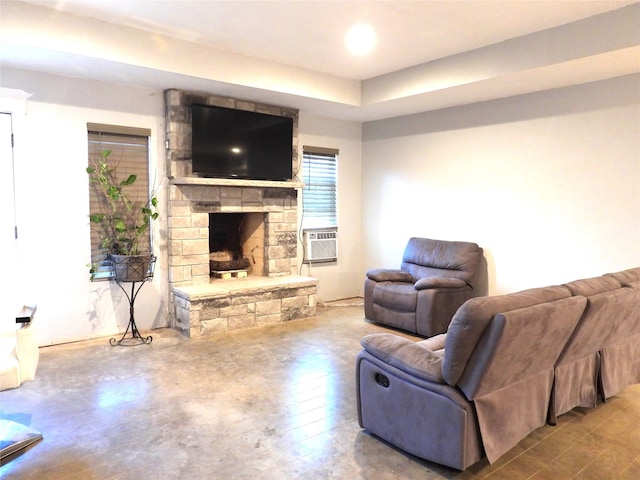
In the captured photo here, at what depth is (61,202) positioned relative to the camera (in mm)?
4395

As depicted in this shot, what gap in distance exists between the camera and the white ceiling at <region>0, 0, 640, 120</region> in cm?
349

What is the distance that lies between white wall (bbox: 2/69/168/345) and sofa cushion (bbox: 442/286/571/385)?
372 cm

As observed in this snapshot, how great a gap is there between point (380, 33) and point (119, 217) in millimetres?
3121

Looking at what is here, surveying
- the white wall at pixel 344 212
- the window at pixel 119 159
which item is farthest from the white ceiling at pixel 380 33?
the white wall at pixel 344 212

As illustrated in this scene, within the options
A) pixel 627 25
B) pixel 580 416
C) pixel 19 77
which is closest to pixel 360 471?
pixel 580 416

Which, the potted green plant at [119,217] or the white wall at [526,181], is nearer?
the white wall at [526,181]

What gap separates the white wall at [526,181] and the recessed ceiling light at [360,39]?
1.67 metres

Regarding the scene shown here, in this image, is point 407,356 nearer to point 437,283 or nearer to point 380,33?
point 437,283

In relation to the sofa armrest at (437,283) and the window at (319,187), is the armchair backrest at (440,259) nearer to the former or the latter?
the sofa armrest at (437,283)

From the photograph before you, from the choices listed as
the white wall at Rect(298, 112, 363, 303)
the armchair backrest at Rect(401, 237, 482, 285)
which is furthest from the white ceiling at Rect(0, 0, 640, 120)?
the armchair backrest at Rect(401, 237, 482, 285)

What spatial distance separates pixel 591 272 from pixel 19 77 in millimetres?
5674

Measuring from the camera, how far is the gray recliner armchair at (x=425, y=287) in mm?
4746

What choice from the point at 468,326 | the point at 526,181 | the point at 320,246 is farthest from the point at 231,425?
the point at 526,181

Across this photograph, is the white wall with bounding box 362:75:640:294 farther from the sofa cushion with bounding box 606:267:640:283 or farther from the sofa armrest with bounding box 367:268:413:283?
the sofa cushion with bounding box 606:267:640:283
